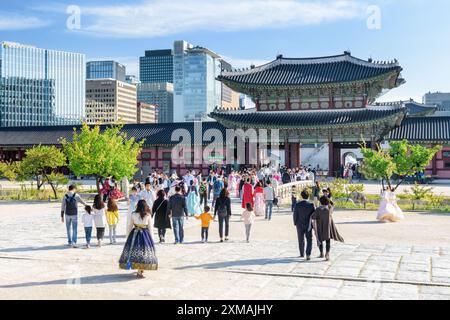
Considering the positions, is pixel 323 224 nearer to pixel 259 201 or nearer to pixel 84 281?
pixel 84 281

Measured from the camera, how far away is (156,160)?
48.4m

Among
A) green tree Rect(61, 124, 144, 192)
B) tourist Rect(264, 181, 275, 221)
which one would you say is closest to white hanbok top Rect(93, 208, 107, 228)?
tourist Rect(264, 181, 275, 221)

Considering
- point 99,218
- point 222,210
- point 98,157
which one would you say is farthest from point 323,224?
point 98,157

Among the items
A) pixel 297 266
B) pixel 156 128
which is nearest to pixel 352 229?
pixel 297 266

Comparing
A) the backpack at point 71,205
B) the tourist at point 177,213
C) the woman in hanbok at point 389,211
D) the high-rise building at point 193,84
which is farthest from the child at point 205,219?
the high-rise building at point 193,84

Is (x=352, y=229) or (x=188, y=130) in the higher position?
(x=188, y=130)

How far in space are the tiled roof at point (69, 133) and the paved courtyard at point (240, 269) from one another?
31906mm

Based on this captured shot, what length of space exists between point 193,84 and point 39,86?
63.0m

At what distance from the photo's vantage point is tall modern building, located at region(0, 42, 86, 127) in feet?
460

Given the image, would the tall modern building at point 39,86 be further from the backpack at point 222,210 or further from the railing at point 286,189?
the backpack at point 222,210

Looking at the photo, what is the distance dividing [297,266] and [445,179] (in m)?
35.9

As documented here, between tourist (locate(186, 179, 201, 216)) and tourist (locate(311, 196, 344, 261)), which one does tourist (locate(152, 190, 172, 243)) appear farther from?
tourist (locate(186, 179, 201, 216))

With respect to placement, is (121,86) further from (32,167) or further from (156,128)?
(32,167)

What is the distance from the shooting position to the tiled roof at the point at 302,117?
4072 cm
